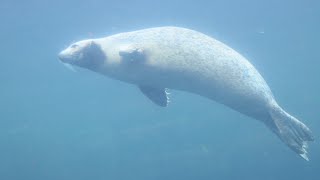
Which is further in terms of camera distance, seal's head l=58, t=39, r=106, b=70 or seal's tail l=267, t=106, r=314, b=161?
seal's tail l=267, t=106, r=314, b=161

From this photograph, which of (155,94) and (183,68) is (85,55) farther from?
(183,68)

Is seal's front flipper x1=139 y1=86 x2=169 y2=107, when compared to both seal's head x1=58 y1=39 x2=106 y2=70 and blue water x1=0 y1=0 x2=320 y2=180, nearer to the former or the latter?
seal's head x1=58 y1=39 x2=106 y2=70

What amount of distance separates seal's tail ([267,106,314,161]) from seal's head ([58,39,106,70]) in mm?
3187

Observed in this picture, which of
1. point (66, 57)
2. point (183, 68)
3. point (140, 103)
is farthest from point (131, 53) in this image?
point (140, 103)

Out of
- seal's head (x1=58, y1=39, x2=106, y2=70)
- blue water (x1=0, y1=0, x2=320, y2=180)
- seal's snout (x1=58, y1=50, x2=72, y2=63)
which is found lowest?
seal's snout (x1=58, y1=50, x2=72, y2=63)

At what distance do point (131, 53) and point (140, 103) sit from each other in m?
21.8

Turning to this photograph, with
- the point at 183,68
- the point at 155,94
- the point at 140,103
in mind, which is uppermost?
the point at 140,103

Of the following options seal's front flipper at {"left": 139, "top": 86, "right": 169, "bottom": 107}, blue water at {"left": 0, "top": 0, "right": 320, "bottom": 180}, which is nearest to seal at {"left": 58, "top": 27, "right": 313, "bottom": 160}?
seal's front flipper at {"left": 139, "top": 86, "right": 169, "bottom": 107}

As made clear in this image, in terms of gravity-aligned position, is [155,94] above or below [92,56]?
above

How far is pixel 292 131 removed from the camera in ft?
25.3

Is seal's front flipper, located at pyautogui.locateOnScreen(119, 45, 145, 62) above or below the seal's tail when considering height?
below

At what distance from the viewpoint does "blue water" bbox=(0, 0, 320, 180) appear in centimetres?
2039

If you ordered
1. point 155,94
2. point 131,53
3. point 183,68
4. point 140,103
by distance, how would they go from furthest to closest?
point 140,103 < point 155,94 < point 183,68 < point 131,53

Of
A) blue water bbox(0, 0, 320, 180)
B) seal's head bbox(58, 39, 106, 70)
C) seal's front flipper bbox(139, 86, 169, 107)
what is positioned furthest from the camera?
blue water bbox(0, 0, 320, 180)
